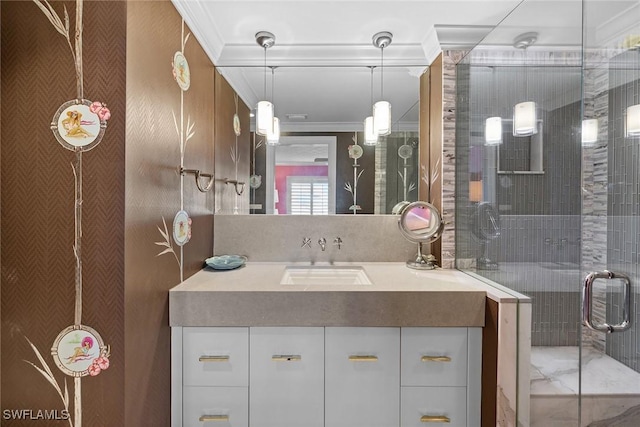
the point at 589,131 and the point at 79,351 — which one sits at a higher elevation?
the point at 589,131

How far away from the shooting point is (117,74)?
1020 millimetres

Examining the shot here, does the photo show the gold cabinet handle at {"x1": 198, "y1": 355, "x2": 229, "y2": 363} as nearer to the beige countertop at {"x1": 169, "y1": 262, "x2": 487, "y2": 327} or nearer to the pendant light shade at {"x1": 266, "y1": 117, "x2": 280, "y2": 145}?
the beige countertop at {"x1": 169, "y1": 262, "x2": 487, "y2": 327}

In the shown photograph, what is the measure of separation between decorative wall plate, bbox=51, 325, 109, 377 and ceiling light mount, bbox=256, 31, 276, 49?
5.23 ft

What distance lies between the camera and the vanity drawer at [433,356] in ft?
4.25

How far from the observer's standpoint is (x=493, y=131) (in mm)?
1404

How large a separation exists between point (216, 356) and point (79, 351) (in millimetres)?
481

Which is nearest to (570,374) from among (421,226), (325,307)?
(421,226)

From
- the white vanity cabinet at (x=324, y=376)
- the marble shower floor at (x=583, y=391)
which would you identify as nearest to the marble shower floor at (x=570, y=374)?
the marble shower floor at (x=583, y=391)

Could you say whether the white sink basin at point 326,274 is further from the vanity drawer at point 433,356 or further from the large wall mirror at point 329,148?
the vanity drawer at point 433,356

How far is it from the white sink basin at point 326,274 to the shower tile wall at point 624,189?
1.10 meters

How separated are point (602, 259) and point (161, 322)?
1.83m

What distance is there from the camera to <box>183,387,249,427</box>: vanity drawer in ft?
4.26

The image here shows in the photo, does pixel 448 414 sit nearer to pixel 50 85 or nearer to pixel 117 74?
pixel 117 74

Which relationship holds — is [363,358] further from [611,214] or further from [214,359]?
[611,214]
